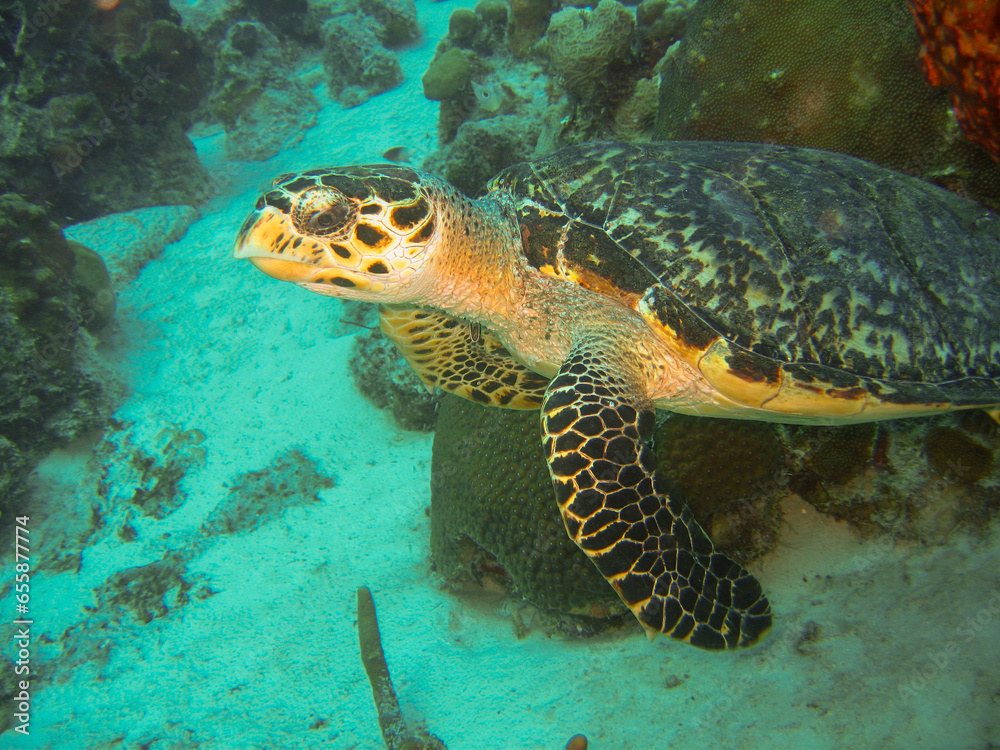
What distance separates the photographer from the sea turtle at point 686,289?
1753mm

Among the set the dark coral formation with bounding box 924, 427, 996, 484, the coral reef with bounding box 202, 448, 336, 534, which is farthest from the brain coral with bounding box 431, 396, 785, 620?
the coral reef with bounding box 202, 448, 336, 534

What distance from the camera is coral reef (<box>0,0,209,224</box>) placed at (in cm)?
612

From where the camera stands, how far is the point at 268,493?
4.03 m

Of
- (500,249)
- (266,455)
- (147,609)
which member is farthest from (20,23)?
(500,249)

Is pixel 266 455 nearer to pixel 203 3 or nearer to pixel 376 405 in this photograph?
pixel 376 405

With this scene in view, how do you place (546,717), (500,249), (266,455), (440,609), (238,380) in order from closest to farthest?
1. (546,717)
2. (500,249)
3. (440,609)
4. (266,455)
5. (238,380)

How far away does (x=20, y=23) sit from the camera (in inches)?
241

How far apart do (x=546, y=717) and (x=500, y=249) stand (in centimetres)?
239

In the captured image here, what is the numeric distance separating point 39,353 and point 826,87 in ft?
23.1

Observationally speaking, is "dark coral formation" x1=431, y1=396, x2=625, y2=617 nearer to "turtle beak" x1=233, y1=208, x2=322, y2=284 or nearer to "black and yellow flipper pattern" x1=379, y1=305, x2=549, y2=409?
"black and yellow flipper pattern" x1=379, y1=305, x2=549, y2=409

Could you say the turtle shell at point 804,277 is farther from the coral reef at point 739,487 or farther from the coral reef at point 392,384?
the coral reef at point 392,384

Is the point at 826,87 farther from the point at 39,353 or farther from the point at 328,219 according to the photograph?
the point at 39,353

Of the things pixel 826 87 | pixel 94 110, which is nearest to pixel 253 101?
pixel 94 110

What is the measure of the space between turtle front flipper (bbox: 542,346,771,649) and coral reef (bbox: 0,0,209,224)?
8.52 m
